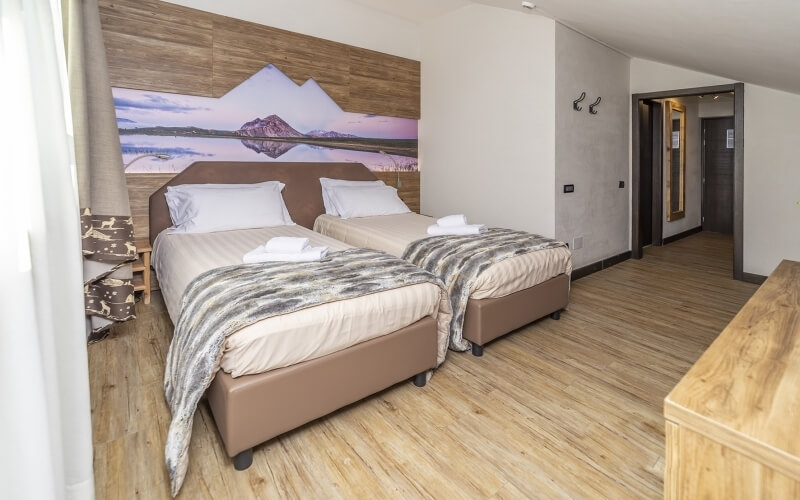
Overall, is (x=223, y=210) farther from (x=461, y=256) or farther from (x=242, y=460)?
(x=242, y=460)

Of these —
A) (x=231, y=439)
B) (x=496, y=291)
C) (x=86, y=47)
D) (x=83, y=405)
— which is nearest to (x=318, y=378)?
(x=231, y=439)

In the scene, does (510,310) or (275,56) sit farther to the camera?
(275,56)

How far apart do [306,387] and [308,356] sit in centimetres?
13

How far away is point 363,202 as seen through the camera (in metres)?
4.23

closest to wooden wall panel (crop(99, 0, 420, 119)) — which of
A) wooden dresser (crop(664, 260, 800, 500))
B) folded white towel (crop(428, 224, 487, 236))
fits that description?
folded white towel (crop(428, 224, 487, 236))

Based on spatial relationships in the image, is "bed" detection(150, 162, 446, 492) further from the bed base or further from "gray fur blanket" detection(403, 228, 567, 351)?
"gray fur blanket" detection(403, 228, 567, 351)

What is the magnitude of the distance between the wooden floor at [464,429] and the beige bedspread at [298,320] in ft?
1.31

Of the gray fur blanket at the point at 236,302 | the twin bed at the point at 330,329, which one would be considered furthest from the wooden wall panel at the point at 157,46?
the gray fur blanket at the point at 236,302

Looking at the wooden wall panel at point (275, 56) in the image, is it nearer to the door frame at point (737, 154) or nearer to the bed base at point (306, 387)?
the bed base at point (306, 387)

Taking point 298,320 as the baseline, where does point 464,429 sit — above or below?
below

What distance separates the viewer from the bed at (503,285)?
2.53 meters

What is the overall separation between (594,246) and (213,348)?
4172 mm

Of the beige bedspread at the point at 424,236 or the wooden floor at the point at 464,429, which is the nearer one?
the wooden floor at the point at 464,429

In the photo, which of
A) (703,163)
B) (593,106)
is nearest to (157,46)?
(593,106)
